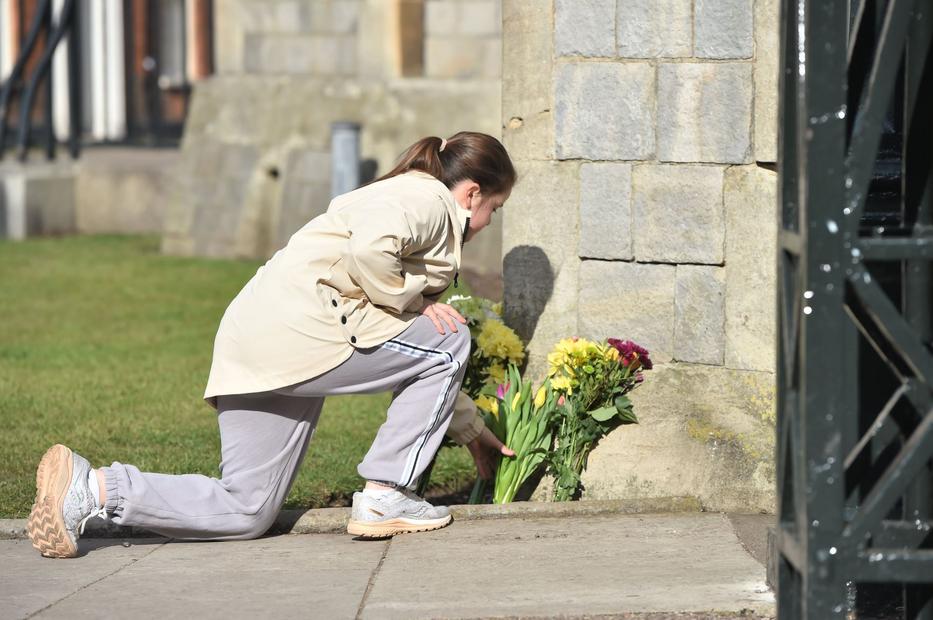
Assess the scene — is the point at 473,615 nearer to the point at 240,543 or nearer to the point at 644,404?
the point at 240,543

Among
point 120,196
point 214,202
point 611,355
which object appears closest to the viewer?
point 611,355

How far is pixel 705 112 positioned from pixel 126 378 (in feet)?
11.8

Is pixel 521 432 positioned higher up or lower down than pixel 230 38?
lower down

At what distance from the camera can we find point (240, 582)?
12.6 ft

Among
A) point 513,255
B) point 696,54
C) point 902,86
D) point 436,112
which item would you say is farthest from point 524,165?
point 436,112

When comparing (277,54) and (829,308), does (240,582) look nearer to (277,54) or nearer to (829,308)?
(829,308)

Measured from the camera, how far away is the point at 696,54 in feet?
14.9

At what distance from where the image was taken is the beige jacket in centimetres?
409

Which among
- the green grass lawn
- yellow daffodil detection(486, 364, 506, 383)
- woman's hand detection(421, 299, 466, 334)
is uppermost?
woman's hand detection(421, 299, 466, 334)

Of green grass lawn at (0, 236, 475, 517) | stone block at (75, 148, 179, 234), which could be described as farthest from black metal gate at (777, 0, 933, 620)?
stone block at (75, 148, 179, 234)

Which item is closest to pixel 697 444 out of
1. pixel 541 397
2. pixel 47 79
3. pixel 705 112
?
pixel 541 397

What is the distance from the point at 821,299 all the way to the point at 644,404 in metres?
1.90

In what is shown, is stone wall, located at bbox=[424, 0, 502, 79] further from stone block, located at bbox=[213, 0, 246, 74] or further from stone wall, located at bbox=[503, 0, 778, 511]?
stone wall, located at bbox=[503, 0, 778, 511]

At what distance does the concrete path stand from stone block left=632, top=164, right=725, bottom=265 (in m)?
0.82
